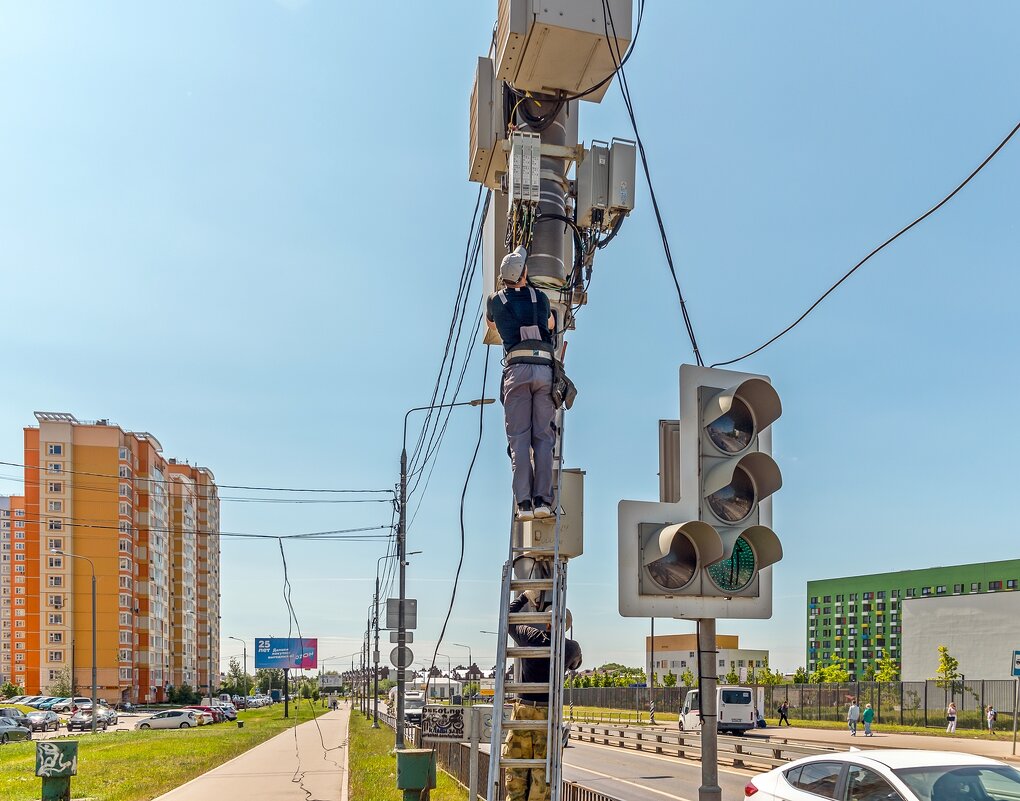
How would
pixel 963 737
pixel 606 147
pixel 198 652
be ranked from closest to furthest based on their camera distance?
1. pixel 606 147
2. pixel 963 737
3. pixel 198 652

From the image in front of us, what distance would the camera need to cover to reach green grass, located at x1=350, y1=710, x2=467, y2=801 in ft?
57.2

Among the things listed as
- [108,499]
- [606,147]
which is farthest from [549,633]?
[108,499]

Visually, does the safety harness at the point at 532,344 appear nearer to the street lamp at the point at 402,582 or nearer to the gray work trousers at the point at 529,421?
the gray work trousers at the point at 529,421

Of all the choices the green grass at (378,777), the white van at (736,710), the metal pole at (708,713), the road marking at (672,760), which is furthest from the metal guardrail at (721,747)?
the metal pole at (708,713)

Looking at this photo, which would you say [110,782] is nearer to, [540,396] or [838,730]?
[540,396]

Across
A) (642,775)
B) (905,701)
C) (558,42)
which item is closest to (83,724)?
(642,775)

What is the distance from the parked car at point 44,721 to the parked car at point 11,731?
11.4 metres

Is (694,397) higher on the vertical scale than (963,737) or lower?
higher

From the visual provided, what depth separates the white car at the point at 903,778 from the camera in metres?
8.52

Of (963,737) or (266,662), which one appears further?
(266,662)

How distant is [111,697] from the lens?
97438mm

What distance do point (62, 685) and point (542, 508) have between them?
9973 cm

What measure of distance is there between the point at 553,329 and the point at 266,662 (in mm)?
60519

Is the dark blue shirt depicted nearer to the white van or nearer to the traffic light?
the traffic light
